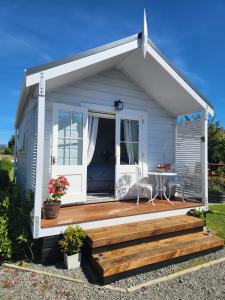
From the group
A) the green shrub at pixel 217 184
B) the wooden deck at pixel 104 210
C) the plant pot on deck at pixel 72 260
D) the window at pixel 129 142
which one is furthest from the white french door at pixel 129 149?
the green shrub at pixel 217 184

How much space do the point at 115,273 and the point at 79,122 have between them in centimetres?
301

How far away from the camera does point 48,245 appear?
10.6ft

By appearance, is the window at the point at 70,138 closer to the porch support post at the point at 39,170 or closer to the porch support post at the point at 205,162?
the porch support post at the point at 39,170

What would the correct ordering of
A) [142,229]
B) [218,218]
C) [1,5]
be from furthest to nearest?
[218,218], [1,5], [142,229]

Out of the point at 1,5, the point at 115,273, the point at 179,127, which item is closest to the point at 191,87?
the point at 179,127

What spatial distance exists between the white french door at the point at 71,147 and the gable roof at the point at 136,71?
25.0 inches

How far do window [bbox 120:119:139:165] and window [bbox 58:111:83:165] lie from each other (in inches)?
44.3

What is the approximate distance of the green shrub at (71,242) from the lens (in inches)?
121

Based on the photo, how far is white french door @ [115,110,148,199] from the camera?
5254 mm

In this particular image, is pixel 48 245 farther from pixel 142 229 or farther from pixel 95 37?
pixel 95 37

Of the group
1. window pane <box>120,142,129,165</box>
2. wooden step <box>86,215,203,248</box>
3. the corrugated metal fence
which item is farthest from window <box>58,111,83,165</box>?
the corrugated metal fence

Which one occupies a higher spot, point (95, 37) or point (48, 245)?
point (95, 37)

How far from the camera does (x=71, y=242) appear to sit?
3.09 m

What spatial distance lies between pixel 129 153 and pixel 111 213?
1.86 m
